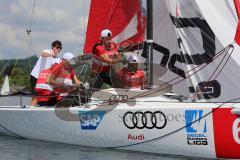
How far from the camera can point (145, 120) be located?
6574mm

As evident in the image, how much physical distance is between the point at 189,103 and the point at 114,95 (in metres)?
1.33

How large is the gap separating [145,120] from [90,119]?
3.05 ft

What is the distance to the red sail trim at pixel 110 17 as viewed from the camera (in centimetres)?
898

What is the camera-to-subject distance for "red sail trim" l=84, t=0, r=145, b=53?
8.98 metres

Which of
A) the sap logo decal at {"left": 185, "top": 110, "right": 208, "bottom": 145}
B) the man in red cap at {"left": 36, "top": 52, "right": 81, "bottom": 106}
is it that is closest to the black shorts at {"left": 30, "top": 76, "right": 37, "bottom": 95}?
the man in red cap at {"left": 36, "top": 52, "right": 81, "bottom": 106}

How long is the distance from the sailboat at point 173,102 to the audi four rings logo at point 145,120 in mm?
13

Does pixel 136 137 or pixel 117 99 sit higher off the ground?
pixel 117 99

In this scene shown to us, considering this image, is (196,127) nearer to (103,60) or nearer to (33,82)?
(103,60)

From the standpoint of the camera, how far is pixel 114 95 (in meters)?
7.29

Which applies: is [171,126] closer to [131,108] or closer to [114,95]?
[131,108]

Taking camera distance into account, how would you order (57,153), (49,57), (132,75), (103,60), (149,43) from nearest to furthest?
(57,153) < (103,60) < (149,43) < (132,75) < (49,57)

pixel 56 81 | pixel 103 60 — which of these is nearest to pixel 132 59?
pixel 103 60

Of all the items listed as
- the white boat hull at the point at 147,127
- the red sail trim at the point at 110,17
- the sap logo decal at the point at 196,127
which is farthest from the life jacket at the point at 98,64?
the sap logo decal at the point at 196,127

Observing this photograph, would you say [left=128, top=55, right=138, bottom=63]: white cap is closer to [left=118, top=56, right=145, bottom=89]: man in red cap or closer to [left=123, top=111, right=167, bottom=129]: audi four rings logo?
[left=118, top=56, right=145, bottom=89]: man in red cap
